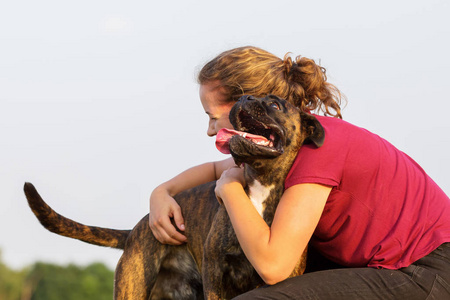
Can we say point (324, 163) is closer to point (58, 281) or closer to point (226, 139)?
point (226, 139)

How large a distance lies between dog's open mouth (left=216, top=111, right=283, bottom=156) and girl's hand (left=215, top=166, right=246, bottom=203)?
0.62 ft

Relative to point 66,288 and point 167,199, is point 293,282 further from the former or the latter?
point 66,288

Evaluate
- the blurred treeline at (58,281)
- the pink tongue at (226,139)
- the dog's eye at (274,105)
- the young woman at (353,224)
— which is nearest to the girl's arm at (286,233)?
the young woman at (353,224)

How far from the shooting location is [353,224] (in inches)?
147

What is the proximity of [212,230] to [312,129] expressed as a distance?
107 centimetres

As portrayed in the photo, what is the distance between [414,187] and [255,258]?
3.57ft

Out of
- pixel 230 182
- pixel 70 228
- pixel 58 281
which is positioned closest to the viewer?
pixel 230 182

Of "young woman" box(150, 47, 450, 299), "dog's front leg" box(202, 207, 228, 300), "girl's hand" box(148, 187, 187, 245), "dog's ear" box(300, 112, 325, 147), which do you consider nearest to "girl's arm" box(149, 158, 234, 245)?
"girl's hand" box(148, 187, 187, 245)

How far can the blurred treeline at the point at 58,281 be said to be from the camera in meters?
61.6

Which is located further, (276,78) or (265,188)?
(276,78)

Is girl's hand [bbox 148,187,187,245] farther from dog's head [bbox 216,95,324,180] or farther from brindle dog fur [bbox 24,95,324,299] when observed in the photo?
dog's head [bbox 216,95,324,180]

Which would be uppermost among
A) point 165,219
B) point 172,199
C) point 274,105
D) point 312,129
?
point 274,105


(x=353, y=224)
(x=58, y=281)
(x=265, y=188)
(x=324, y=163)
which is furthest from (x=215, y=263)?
(x=58, y=281)

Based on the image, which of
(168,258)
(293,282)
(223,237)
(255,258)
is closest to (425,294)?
(293,282)
